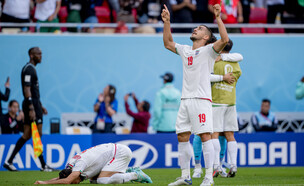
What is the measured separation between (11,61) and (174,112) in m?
5.13

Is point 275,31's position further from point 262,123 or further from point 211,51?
point 211,51

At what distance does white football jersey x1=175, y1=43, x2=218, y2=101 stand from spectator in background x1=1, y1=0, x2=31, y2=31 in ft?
30.1

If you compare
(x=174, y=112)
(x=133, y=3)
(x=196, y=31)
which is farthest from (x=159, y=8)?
(x=196, y=31)

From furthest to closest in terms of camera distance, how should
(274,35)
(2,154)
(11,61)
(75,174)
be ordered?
(274,35)
(11,61)
(2,154)
(75,174)

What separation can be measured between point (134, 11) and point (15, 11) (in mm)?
3367

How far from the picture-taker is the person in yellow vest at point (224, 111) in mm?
10188

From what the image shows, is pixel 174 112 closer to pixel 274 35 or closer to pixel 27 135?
pixel 27 135

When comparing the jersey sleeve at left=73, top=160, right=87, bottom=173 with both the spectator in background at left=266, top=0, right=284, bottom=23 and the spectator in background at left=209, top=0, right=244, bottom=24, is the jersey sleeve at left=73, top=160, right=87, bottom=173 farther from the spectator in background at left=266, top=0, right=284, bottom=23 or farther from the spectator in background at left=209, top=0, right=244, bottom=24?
the spectator in background at left=266, top=0, right=284, bottom=23

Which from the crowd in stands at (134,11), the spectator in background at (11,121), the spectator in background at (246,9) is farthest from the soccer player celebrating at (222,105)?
the spectator in background at (246,9)

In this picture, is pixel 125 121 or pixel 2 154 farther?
pixel 125 121

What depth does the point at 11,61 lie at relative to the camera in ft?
54.0

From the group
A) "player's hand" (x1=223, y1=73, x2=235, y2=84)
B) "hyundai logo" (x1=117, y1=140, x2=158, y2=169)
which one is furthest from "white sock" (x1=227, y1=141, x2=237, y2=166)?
"hyundai logo" (x1=117, y1=140, x2=158, y2=169)

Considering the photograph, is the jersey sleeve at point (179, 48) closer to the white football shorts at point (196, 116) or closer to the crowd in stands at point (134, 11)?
the white football shorts at point (196, 116)

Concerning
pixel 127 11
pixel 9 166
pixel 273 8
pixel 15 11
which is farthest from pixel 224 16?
pixel 9 166
